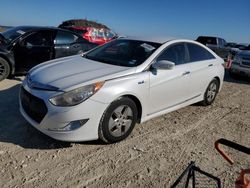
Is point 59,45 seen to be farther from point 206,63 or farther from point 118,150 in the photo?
point 118,150

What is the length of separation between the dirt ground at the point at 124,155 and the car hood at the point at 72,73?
2.79 feet

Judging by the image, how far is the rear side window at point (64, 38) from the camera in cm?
860

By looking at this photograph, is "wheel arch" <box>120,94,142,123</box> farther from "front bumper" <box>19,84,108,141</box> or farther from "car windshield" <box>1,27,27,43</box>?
"car windshield" <box>1,27,27,43</box>

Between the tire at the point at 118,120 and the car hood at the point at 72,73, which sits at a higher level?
the car hood at the point at 72,73

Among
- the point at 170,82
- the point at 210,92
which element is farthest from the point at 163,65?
the point at 210,92

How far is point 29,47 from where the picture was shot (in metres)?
8.08

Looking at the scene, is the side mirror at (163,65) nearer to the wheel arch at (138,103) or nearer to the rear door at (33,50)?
the wheel arch at (138,103)

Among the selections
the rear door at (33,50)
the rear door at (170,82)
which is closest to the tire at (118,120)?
the rear door at (170,82)

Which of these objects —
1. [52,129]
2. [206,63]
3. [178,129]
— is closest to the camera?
[52,129]

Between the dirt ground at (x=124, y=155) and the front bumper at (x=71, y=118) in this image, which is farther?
the front bumper at (x=71, y=118)

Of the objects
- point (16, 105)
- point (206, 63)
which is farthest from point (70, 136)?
point (206, 63)

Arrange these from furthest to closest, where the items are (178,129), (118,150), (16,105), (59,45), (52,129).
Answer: (59,45), (16,105), (178,129), (118,150), (52,129)

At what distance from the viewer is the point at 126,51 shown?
5340 millimetres

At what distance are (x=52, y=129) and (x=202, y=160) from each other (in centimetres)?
207
